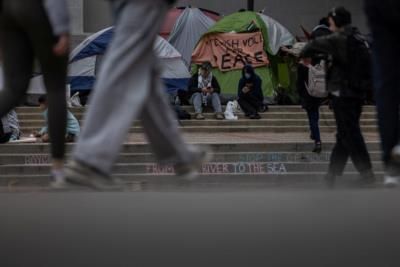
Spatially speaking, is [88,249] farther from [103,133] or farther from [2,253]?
[103,133]

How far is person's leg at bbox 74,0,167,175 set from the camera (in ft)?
12.4

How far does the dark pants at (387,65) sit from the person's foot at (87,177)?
1532 mm

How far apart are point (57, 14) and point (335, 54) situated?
3.90 meters

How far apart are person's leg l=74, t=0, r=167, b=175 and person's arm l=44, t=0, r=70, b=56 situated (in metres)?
0.39

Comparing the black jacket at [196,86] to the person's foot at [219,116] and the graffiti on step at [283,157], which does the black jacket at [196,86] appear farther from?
the graffiti on step at [283,157]

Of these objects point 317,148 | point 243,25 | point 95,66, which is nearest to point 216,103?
point 243,25

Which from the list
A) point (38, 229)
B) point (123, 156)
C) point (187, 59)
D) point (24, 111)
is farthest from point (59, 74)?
point (187, 59)

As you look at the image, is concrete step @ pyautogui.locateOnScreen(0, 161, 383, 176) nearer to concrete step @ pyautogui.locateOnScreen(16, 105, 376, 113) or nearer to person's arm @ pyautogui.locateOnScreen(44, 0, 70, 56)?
concrete step @ pyautogui.locateOnScreen(16, 105, 376, 113)

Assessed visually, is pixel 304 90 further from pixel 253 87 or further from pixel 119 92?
pixel 119 92

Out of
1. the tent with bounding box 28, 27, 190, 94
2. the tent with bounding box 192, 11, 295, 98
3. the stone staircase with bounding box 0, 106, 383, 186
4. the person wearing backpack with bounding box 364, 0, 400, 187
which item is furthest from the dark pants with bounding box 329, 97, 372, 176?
the tent with bounding box 192, 11, 295, 98

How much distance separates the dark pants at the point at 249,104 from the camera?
19.3 m

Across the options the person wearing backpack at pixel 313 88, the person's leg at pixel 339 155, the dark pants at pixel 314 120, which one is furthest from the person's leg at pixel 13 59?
the dark pants at pixel 314 120

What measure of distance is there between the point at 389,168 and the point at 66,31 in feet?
5.95

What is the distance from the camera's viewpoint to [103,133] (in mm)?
3777
